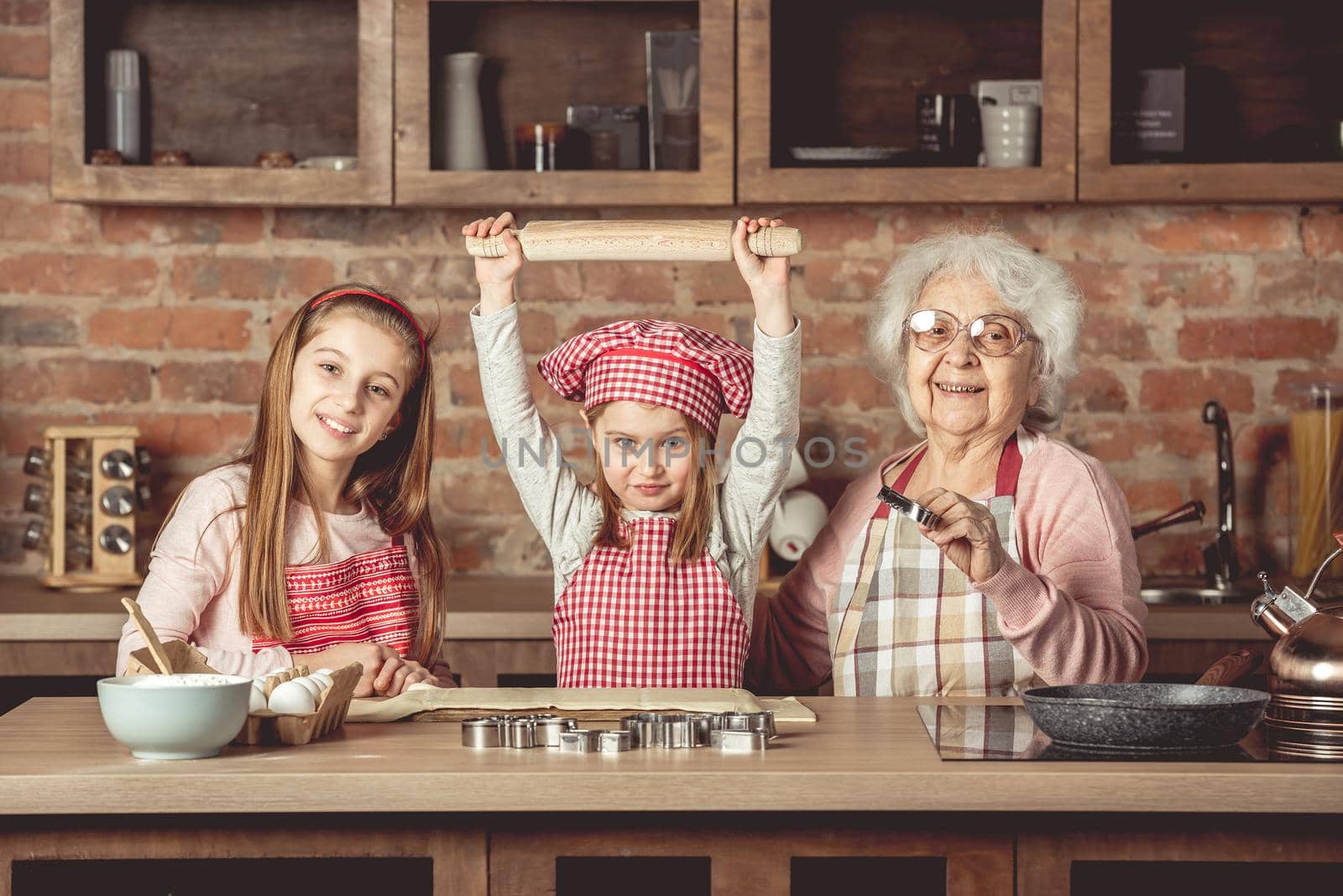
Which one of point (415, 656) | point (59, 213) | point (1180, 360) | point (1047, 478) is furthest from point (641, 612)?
point (59, 213)

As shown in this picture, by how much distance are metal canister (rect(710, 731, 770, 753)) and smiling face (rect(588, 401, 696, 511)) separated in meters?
0.64

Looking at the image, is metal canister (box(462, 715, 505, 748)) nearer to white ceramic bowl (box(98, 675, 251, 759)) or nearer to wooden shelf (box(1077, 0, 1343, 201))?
white ceramic bowl (box(98, 675, 251, 759))

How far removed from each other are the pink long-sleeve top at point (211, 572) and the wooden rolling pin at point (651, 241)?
0.55 meters

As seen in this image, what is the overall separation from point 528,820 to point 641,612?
69 centimetres

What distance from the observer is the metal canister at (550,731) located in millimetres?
1413

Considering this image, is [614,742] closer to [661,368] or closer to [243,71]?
[661,368]

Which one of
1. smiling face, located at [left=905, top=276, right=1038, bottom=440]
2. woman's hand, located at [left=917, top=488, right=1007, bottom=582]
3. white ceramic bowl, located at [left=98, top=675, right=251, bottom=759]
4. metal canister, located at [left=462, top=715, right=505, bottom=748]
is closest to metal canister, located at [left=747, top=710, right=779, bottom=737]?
metal canister, located at [left=462, top=715, right=505, bottom=748]

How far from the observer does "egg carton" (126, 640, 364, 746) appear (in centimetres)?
141

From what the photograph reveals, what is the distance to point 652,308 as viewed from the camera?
309 cm

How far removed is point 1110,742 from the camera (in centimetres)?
137

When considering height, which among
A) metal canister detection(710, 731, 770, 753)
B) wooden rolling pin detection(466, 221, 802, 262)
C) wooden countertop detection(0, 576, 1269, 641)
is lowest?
wooden countertop detection(0, 576, 1269, 641)

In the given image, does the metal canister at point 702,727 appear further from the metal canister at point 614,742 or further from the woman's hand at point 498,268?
the woman's hand at point 498,268

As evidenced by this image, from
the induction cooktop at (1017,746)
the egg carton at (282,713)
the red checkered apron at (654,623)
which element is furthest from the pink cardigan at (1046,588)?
the egg carton at (282,713)

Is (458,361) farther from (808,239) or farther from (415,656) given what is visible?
(415,656)
